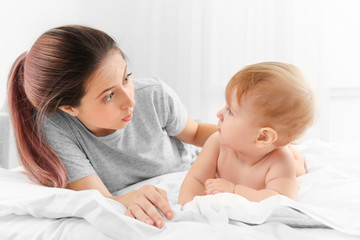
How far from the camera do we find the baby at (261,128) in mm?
985

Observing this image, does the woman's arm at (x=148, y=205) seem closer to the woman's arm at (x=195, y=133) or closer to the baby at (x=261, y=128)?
the baby at (x=261, y=128)

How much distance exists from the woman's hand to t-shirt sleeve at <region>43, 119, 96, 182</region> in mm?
335

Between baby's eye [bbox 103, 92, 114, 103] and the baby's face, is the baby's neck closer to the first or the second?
the baby's face

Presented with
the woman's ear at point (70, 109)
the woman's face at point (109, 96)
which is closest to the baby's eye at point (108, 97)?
the woman's face at point (109, 96)

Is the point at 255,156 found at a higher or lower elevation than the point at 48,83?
lower

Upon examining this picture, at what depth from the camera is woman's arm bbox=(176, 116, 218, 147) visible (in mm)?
1582

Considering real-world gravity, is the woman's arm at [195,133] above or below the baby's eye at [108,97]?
below

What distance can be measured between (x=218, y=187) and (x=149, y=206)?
24cm

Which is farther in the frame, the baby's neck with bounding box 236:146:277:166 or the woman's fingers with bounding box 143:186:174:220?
the baby's neck with bounding box 236:146:277:166

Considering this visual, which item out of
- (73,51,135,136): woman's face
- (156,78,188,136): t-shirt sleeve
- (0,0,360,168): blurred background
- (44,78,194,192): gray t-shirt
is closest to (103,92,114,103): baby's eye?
(73,51,135,136): woman's face

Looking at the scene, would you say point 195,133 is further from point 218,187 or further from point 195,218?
point 195,218

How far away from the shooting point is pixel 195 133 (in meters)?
1.63

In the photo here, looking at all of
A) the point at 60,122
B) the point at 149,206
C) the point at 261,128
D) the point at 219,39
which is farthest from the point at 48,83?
the point at 219,39

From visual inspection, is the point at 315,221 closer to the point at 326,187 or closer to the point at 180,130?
the point at 326,187
